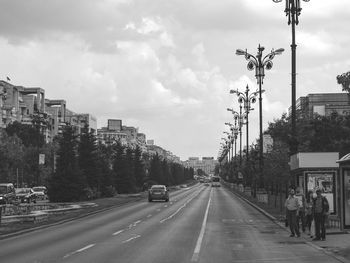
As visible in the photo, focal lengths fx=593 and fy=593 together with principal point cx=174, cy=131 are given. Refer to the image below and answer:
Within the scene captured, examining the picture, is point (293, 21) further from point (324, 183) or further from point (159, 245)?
point (159, 245)

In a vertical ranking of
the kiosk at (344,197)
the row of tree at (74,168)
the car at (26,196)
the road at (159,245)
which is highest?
the row of tree at (74,168)

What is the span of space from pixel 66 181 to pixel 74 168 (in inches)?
70.2

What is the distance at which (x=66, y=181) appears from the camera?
176 ft

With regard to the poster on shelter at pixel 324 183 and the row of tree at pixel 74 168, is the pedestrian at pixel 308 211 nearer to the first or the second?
the poster on shelter at pixel 324 183

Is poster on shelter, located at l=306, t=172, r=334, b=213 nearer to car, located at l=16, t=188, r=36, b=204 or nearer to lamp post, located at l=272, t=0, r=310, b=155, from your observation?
lamp post, located at l=272, t=0, r=310, b=155

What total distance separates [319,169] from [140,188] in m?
71.3

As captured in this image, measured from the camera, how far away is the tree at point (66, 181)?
177 feet

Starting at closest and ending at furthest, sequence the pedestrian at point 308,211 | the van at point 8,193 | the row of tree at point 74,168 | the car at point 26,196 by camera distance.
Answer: the pedestrian at point 308,211, the row of tree at point 74,168, the van at point 8,193, the car at point 26,196

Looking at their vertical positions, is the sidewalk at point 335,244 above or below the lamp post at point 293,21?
below

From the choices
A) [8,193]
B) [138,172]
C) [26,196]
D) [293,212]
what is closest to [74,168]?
[8,193]

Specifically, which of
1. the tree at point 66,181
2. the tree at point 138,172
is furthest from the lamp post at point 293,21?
the tree at point 138,172

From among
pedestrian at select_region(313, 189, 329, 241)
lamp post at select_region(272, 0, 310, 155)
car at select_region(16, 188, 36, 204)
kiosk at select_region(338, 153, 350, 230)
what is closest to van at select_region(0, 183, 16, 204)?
car at select_region(16, 188, 36, 204)

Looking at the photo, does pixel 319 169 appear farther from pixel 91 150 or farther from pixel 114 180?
pixel 114 180

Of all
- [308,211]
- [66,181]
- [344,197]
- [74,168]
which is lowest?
[308,211]
